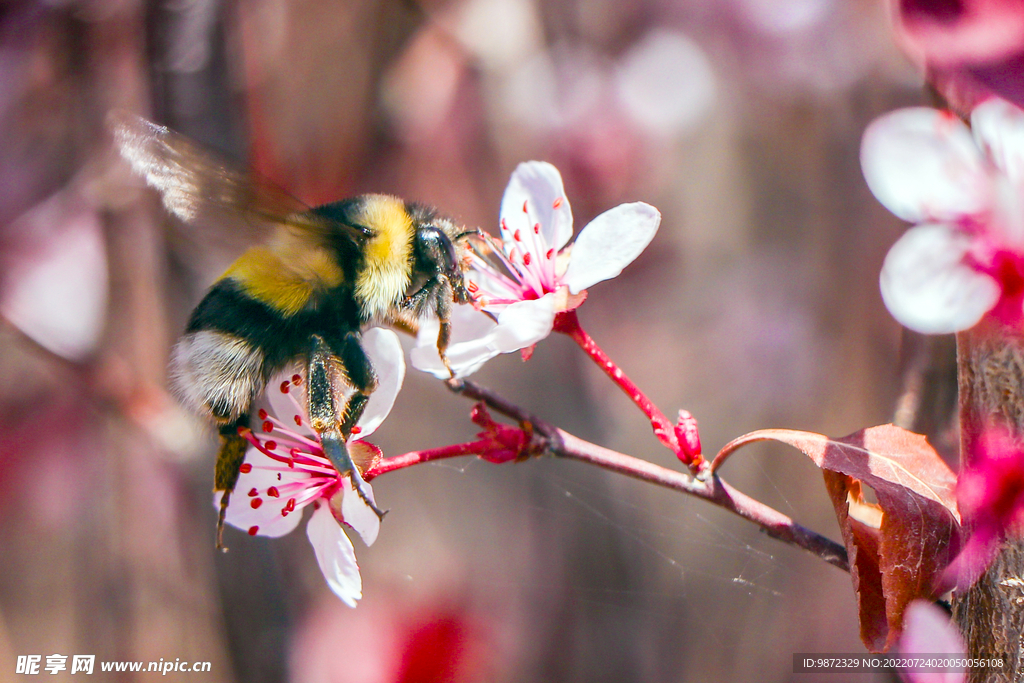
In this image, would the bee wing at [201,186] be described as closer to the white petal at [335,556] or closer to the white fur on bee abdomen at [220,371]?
the white fur on bee abdomen at [220,371]

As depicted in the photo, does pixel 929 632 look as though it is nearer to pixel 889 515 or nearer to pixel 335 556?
pixel 889 515

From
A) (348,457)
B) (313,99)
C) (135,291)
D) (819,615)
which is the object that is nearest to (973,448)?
(348,457)

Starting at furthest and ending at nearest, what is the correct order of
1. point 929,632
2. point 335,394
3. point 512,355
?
point 512,355
point 335,394
point 929,632

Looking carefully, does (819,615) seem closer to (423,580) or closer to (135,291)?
(423,580)

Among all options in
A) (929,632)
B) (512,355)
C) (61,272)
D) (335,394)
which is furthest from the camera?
(512,355)

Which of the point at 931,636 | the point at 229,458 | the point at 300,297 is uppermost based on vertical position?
the point at 300,297

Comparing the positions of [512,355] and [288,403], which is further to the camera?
[512,355]

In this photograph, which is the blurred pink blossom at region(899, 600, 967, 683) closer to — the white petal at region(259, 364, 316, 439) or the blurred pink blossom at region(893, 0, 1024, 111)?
the blurred pink blossom at region(893, 0, 1024, 111)

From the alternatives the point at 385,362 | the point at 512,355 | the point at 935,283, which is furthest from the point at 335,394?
the point at 512,355
